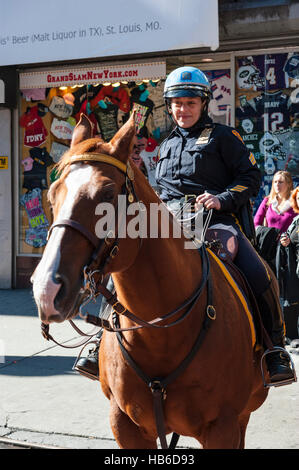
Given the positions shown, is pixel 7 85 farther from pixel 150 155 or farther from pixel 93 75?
pixel 150 155

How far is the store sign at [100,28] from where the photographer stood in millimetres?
8906

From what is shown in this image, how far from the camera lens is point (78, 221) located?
2.26 meters

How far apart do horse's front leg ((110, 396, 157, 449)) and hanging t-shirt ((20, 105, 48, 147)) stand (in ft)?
28.8

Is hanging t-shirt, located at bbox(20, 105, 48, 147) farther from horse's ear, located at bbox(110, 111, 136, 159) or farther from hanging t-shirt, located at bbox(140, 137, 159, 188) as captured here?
horse's ear, located at bbox(110, 111, 136, 159)

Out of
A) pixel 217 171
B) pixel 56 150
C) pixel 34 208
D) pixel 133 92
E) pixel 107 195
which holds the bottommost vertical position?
pixel 107 195

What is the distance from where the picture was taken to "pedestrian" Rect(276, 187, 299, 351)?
7672mm

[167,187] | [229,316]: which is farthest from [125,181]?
[167,187]

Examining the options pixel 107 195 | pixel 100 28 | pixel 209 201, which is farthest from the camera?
pixel 100 28

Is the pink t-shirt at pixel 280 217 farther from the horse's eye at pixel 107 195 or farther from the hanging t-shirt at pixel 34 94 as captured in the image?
the horse's eye at pixel 107 195

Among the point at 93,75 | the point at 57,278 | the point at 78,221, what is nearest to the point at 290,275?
the point at 93,75

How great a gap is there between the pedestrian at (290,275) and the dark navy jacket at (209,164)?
13.5ft

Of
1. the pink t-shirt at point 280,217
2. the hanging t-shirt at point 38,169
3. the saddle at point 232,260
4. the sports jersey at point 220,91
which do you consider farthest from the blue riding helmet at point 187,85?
the hanging t-shirt at point 38,169

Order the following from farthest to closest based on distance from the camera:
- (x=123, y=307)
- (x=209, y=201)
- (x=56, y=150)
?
(x=56, y=150), (x=209, y=201), (x=123, y=307)

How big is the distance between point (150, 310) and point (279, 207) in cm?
584
